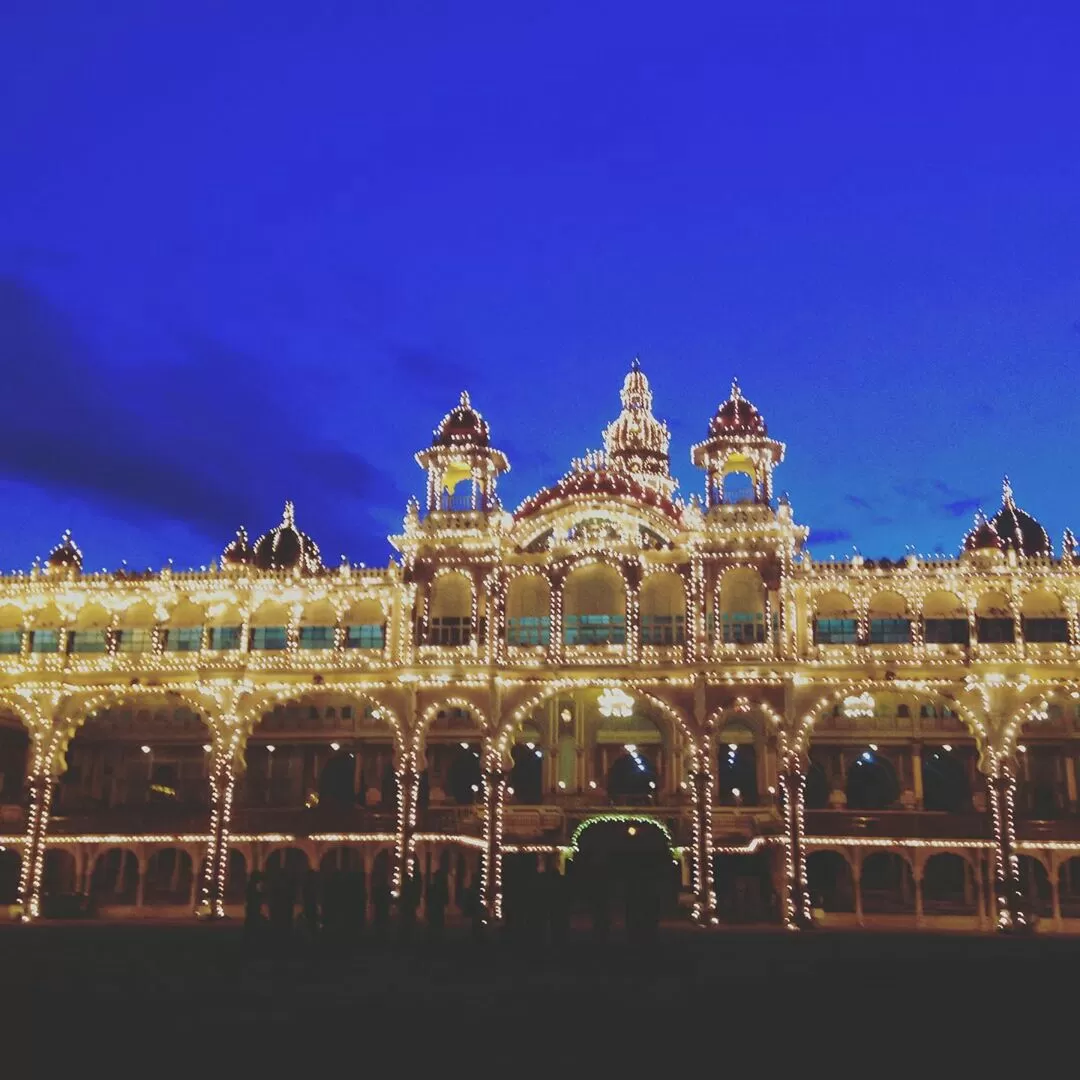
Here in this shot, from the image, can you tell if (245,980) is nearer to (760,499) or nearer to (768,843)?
(768,843)

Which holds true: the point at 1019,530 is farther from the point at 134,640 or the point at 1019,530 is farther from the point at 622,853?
the point at 134,640

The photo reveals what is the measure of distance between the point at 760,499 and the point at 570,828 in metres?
13.8

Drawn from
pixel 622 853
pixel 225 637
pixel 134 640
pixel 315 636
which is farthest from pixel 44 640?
pixel 622 853

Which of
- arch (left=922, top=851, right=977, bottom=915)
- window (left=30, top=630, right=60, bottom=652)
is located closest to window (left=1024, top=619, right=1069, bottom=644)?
arch (left=922, top=851, right=977, bottom=915)

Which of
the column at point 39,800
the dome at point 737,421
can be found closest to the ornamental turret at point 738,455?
the dome at point 737,421

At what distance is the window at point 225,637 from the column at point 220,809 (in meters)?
4.60

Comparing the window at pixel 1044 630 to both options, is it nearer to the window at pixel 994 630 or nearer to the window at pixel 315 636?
the window at pixel 994 630

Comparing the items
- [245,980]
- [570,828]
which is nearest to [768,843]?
[570,828]

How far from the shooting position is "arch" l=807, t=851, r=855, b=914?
45.8 meters

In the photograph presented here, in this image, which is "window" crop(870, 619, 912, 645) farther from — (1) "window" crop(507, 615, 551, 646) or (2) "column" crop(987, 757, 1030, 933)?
(1) "window" crop(507, 615, 551, 646)

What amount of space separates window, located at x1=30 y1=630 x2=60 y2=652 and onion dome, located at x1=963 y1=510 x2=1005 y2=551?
35481mm

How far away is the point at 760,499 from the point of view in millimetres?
44500

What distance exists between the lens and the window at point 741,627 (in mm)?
43688

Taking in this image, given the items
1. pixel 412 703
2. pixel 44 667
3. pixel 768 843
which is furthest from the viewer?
pixel 44 667
